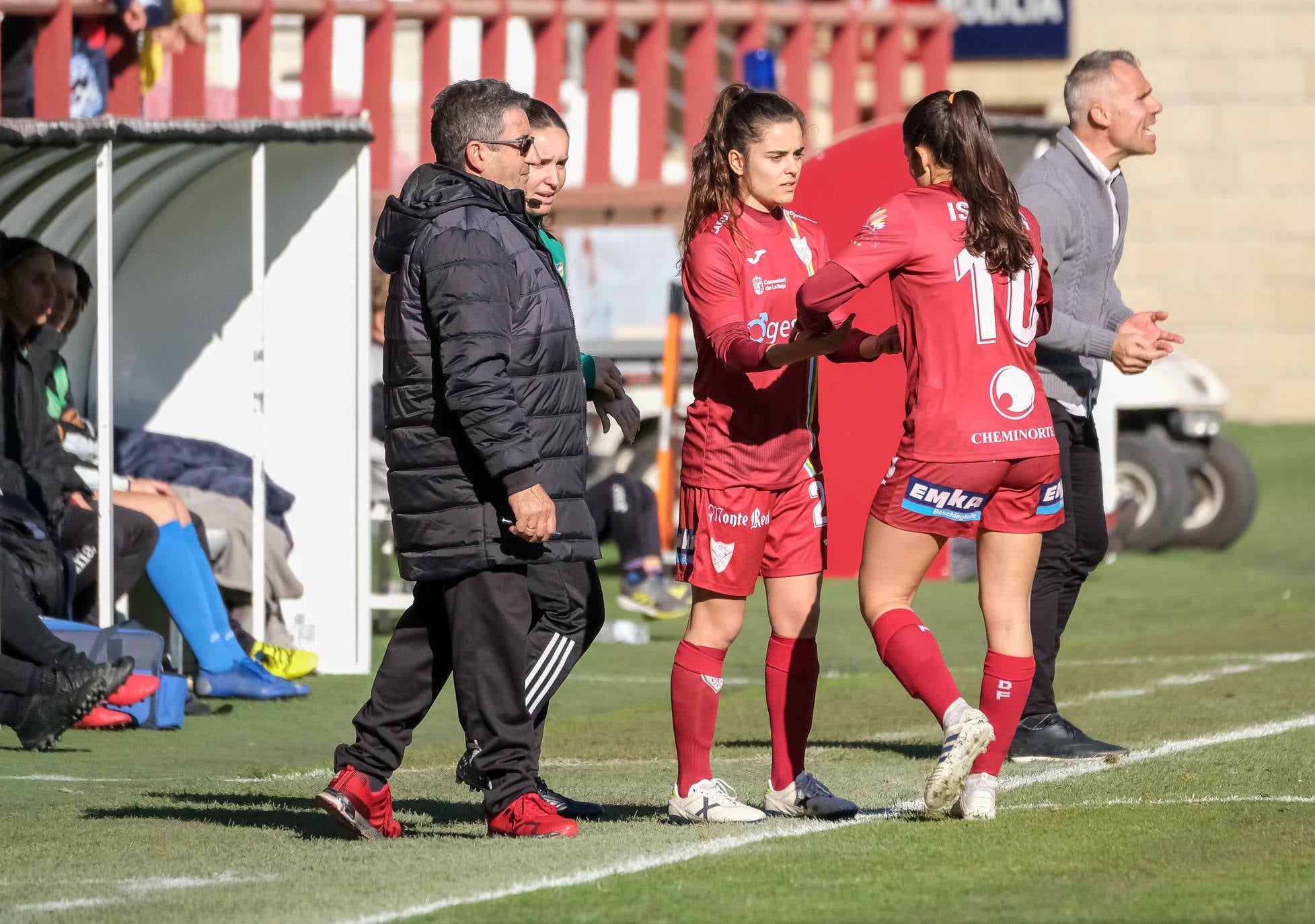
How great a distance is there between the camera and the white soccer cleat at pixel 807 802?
5.63 m

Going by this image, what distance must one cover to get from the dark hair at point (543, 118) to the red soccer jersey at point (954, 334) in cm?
120

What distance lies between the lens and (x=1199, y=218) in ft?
75.7

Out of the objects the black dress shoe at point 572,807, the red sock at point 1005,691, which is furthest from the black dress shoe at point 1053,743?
the black dress shoe at point 572,807

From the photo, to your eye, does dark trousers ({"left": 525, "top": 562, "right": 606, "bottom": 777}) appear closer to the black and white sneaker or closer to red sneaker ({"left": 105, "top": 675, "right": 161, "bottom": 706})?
the black and white sneaker

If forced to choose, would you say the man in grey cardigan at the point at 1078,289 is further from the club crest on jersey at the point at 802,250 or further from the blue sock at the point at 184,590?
the blue sock at the point at 184,590

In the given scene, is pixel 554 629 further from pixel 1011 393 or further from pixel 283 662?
pixel 283 662

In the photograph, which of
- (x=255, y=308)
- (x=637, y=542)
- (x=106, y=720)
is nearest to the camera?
(x=106, y=720)

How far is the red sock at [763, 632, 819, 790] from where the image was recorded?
5.68 m

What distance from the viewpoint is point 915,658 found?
529 cm

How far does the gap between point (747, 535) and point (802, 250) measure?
0.78 meters

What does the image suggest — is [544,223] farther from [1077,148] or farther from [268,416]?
[268,416]

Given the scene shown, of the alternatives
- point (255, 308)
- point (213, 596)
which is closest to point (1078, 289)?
point (255, 308)

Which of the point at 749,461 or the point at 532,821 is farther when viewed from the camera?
the point at 749,461

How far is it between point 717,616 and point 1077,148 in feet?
7.49
